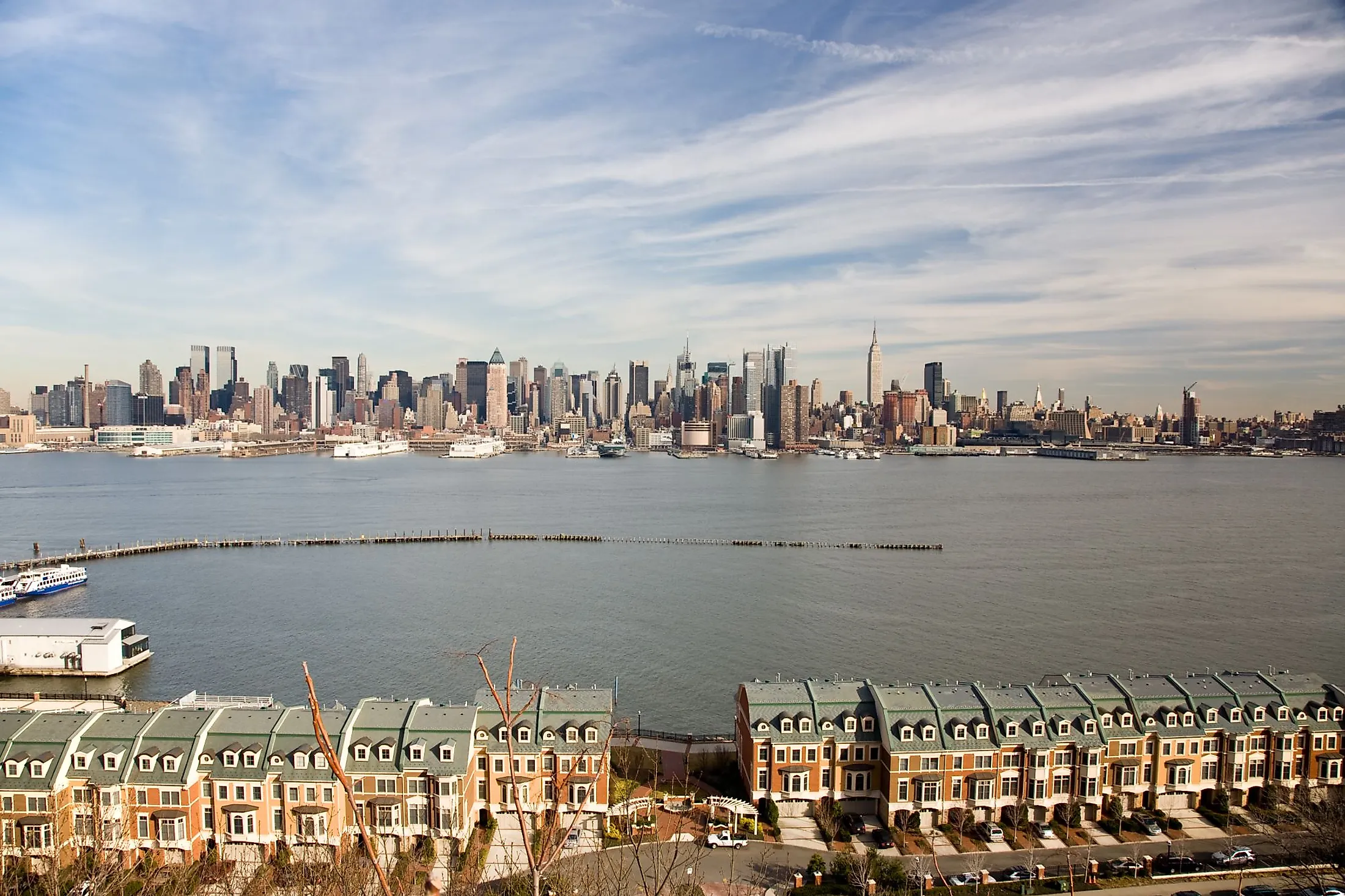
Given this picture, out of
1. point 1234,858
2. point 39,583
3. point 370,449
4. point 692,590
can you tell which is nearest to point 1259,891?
point 1234,858

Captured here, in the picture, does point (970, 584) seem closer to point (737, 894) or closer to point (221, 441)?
point (737, 894)

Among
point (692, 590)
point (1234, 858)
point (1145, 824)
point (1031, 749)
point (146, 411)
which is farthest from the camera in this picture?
point (146, 411)

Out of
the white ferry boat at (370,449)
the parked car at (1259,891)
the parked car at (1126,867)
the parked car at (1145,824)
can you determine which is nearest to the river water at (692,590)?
the parked car at (1145,824)

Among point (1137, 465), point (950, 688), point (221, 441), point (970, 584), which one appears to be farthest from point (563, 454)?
point (950, 688)

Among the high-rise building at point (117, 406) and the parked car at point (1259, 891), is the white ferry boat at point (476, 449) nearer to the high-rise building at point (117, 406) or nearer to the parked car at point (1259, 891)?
the high-rise building at point (117, 406)

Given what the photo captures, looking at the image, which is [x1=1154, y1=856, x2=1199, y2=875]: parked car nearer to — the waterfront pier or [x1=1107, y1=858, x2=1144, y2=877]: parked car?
[x1=1107, y1=858, x2=1144, y2=877]: parked car

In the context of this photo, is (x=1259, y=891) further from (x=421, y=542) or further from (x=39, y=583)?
(x=421, y=542)

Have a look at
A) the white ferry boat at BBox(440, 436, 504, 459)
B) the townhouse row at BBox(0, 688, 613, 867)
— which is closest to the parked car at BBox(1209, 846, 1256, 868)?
the townhouse row at BBox(0, 688, 613, 867)
